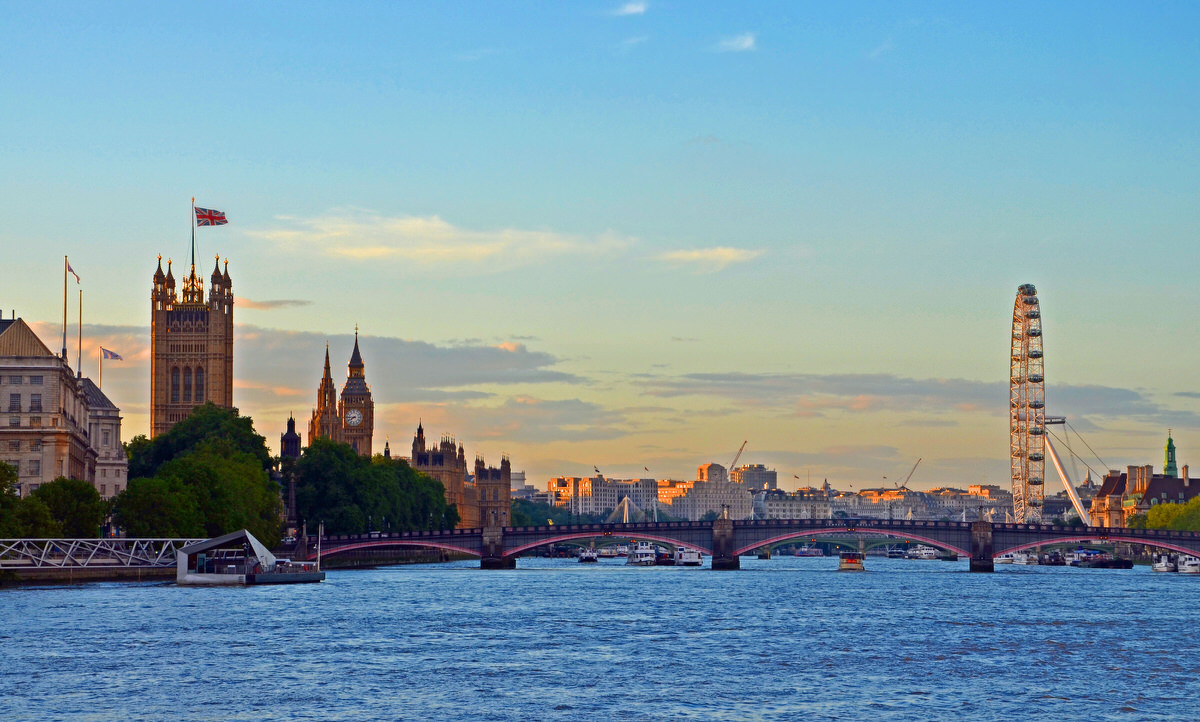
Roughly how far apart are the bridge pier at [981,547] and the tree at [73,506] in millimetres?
92447

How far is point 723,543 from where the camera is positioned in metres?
187

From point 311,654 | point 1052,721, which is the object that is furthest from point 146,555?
point 1052,721

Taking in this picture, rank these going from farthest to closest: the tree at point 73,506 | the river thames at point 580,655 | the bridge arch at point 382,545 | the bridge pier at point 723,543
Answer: the bridge pier at point 723,543, the bridge arch at point 382,545, the tree at point 73,506, the river thames at point 580,655

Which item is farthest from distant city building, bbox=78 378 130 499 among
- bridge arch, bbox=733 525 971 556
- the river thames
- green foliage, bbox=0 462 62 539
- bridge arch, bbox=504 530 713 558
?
bridge arch, bbox=733 525 971 556

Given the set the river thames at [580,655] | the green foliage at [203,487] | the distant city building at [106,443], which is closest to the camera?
the river thames at [580,655]

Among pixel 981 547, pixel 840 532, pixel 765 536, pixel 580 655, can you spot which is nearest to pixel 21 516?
pixel 580 655

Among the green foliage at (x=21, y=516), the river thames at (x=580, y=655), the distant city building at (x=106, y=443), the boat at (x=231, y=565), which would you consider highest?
the distant city building at (x=106, y=443)

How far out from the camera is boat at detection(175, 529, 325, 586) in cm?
12800

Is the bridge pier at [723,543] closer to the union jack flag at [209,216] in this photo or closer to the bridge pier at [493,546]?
the bridge pier at [493,546]

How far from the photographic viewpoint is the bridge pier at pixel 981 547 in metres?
185

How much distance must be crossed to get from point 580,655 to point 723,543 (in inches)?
4255

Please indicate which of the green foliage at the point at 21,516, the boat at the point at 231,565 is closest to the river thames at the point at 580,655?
the boat at the point at 231,565

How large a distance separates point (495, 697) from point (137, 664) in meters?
16.5

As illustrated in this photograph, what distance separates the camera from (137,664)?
71562mm
